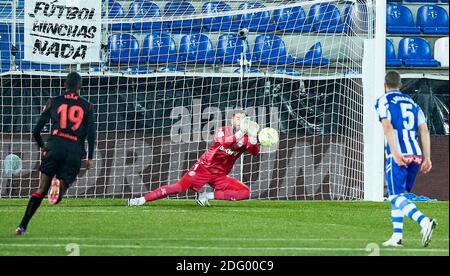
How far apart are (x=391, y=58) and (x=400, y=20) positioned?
73.4 inches

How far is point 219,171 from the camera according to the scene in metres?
17.5

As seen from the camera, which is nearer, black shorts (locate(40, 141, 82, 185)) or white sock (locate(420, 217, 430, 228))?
white sock (locate(420, 217, 430, 228))

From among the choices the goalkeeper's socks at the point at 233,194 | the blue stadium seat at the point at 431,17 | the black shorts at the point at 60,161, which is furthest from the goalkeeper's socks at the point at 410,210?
the blue stadium seat at the point at 431,17

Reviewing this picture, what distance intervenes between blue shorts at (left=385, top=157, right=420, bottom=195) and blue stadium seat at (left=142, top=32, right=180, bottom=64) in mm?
11601

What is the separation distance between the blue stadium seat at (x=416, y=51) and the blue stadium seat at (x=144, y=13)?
5.23 m

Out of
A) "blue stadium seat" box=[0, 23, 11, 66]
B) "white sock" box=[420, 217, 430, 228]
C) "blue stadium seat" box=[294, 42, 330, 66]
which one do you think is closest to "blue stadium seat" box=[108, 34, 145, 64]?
"blue stadium seat" box=[0, 23, 11, 66]

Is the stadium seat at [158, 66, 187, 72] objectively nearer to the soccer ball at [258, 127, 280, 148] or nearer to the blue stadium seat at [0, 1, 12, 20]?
the blue stadium seat at [0, 1, 12, 20]

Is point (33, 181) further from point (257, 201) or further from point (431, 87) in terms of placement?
point (431, 87)

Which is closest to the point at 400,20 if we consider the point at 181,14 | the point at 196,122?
the point at 181,14

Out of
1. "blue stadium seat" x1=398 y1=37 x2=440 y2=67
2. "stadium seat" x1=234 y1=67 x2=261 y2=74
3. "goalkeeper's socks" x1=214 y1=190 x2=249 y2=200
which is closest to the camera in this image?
"goalkeeper's socks" x1=214 y1=190 x2=249 y2=200

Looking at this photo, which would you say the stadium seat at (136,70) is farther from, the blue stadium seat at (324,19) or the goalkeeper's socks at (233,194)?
the blue stadium seat at (324,19)

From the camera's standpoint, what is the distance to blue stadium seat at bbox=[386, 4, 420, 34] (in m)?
25.2

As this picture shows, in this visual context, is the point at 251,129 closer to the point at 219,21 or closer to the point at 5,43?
the point at 5,43

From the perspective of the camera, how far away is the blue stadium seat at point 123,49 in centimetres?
2211
